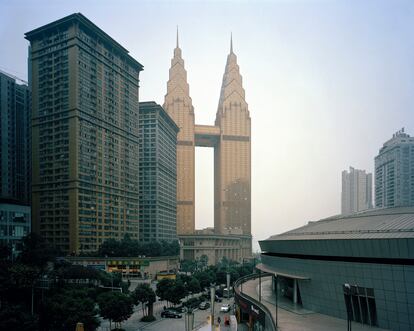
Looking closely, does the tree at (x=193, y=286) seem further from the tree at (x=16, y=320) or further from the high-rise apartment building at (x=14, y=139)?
the high-rise apartment building at (x=14, y=139)

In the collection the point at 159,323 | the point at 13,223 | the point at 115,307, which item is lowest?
the point at 159,323

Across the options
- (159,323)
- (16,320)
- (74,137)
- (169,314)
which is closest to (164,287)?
(169,314)

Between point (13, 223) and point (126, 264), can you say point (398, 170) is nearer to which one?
point (126, 264)

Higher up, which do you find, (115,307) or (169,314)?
(115,307)

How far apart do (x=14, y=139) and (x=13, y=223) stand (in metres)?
65.9

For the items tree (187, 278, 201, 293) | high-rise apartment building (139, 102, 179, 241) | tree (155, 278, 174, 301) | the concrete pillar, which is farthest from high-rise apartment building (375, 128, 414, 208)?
the concrete pillar

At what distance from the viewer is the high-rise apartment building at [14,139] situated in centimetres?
15538

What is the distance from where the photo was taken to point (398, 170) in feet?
565

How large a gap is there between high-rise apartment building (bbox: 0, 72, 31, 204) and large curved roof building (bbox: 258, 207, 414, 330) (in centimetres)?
13282

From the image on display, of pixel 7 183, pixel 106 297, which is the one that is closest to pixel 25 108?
pixel 7 183

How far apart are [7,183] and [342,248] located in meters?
145

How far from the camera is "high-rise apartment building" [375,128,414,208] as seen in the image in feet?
557

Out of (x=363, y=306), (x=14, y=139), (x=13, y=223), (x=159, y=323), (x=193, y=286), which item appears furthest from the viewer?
(x=14, y=139)

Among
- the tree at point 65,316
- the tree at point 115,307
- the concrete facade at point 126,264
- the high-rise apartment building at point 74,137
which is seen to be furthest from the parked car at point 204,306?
the high-rise apartment building at point 74,137
